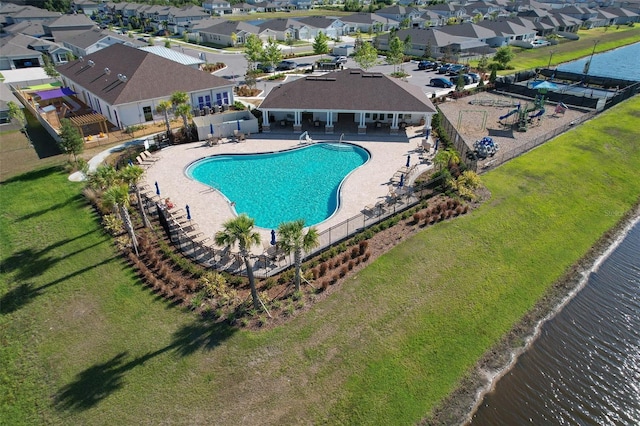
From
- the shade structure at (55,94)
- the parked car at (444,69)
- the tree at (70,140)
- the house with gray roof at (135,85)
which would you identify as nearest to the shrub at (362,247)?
the tree at (70,140)

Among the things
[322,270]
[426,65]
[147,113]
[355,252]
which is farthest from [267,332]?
[426,65]

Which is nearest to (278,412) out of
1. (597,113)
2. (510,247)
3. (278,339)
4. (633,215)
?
(278,339)

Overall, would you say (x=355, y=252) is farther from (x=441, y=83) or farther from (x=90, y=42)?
(x=90, y=42)

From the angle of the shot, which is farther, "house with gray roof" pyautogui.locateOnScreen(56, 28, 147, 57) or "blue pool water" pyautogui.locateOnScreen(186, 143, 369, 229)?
"house with gray roof" pyautogui.locateOnScreen(56, 28, 147, 57)

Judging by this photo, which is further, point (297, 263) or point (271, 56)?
point (271, 56)

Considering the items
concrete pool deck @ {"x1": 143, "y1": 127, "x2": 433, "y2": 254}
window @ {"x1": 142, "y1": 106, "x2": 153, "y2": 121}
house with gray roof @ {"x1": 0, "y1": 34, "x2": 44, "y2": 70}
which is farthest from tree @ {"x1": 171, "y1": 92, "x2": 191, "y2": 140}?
house with gray roof @ {"x1": 0, "y1": 34, "x2": 44, "y2": 70}

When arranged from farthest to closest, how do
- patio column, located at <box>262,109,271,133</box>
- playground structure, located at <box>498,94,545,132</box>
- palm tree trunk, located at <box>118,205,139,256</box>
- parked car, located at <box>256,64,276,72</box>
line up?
parked car, located at <box>256,64,276,72</box>, playground structure, located at <box>498,94,545,132</box>, patio column, located at <box>262,109,271,133</box>, palm tree trunk, located at <box>118,205,139,256</box>

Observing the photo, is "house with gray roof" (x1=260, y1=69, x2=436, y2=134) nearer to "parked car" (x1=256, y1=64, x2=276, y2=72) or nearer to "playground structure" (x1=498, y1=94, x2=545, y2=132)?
"playground structure" (x1=498, y1=94, x2=545, y2=132)
